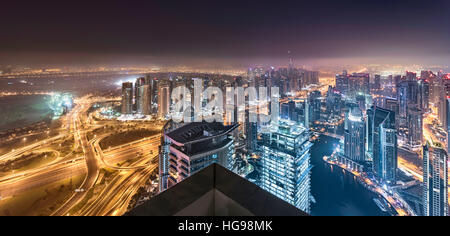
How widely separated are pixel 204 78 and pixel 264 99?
3.19 m

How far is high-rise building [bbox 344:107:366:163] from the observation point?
870cm

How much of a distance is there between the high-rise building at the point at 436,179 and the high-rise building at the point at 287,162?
257cm

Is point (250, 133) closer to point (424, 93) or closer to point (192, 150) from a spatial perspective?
point (192, 150)

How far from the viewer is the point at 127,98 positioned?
10.1 m

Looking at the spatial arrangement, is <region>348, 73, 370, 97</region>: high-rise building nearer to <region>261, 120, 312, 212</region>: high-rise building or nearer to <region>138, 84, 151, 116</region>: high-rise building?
<region>261, 120, 312, 212</region>: high-rise building

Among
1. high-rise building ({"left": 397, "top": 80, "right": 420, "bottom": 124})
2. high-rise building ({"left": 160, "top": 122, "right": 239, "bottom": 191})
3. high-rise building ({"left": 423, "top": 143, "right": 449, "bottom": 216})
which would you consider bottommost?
high-rise building ({"left": 423, "top": 143, "right": 449, "bottom": 216})

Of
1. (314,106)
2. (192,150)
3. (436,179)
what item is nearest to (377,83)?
(314,106)

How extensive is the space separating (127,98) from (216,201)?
10614 mm

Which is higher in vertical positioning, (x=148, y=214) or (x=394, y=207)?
(x=148, y=214)

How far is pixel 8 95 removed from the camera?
19.6 ft

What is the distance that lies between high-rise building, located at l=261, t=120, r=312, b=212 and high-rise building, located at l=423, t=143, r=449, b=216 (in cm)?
257

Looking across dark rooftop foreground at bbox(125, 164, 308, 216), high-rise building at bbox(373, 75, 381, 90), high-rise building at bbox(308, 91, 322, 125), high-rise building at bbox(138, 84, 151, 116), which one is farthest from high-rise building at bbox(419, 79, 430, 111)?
high-rise building at bbox(138, 84, 151, 116)

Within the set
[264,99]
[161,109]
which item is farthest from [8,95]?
[264,99]

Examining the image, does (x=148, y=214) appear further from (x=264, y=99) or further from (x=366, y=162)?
(x=264, y=99)
